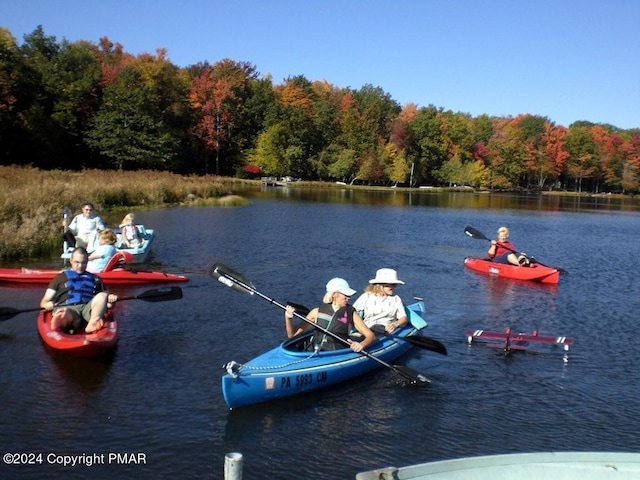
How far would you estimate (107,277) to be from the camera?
1488 centimetres

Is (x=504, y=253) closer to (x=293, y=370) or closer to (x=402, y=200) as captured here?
(x=293, y=370)

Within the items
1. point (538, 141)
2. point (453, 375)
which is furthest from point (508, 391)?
point (538, 141)

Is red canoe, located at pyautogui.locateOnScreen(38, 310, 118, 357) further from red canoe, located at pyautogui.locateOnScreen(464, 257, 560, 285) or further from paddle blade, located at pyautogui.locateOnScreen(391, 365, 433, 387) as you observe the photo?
red canoe, located at pyautogui.locateOnScreen(464, 257, 560, 285)

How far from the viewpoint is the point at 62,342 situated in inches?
367

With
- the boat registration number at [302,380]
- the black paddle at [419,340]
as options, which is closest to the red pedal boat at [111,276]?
the black paddle at [419,340]

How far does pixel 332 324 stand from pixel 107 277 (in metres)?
7.66

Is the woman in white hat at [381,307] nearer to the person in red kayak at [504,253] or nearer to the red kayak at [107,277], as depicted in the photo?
the red kayak at [107,277]

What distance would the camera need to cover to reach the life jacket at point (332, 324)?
932cm

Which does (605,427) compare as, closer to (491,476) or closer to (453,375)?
(453,375)

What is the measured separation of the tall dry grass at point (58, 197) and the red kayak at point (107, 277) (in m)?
3.40

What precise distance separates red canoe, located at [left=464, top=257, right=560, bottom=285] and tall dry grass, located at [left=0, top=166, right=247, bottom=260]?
13373mm

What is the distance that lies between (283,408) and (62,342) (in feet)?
11.7

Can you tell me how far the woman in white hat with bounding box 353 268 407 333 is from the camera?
421 inches

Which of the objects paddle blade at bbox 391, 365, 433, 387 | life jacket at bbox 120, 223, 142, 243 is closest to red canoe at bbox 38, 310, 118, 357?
paddle blade at bbox 391, 365, 433, 387
